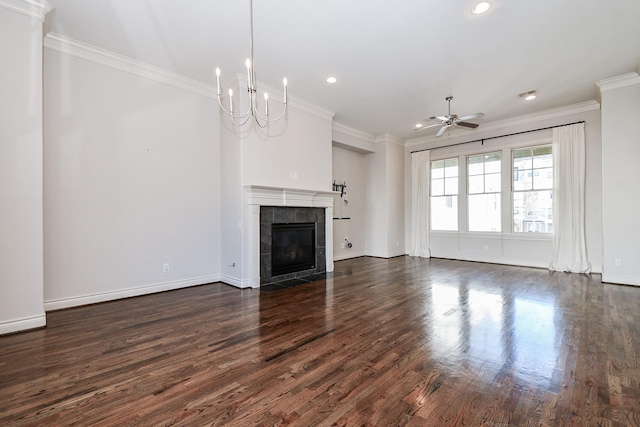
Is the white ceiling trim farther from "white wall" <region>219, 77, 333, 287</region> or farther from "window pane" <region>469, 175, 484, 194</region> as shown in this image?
"window pane" <region>469, 175, 484, 194</region>

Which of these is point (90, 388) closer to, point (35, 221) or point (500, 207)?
point (35, 221)

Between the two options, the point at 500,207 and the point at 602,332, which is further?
the point at 500,207

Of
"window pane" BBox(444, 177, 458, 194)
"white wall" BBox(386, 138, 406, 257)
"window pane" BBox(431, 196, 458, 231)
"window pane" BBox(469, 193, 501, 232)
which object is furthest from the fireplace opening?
"window pane" BBox(469, 193, 501, 232)

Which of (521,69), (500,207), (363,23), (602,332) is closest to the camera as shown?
(602,332)

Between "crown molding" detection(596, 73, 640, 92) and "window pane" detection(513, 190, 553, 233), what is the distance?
6.71ft

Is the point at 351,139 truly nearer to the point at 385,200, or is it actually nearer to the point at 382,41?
the point at 385,200

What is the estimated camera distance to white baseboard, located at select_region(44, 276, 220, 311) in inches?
135

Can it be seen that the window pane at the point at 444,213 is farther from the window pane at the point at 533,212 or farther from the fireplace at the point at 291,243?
the fireplace at the point at 291,243

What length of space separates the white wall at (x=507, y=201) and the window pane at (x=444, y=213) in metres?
0.19

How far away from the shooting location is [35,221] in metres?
2.94

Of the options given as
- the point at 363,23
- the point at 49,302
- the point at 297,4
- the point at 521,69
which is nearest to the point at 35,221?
the point at 49,302

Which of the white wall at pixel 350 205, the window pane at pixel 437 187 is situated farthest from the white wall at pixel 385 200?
the window pane at pixel 437 187

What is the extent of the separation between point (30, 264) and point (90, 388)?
1.84 m

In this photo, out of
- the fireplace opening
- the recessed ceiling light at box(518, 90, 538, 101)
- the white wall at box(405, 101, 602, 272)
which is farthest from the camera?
the white wall at box(405, 101, 602, 272)
